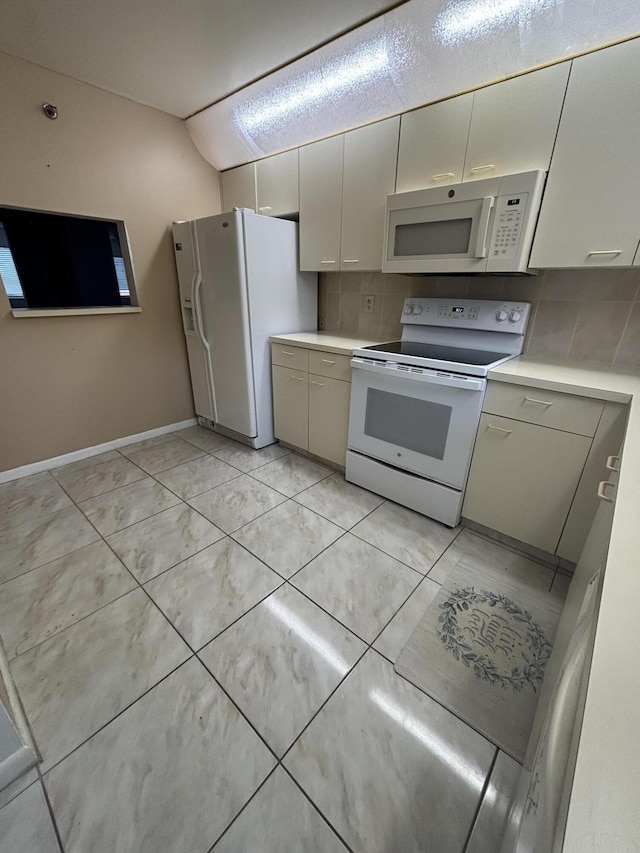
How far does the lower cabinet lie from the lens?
2279 millimetres

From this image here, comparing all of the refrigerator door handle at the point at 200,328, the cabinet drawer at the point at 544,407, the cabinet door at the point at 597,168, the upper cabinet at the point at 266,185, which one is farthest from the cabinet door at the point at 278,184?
the cabinet drawer at the point at 544,407

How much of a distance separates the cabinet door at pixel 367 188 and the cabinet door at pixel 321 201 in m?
0.06

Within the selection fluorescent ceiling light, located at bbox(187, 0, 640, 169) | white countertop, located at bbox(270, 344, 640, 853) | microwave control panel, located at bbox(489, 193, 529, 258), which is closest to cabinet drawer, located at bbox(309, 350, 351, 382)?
microwave control panel, located at bbox(489, 193, 529, 258)

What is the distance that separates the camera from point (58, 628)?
1.38 meters

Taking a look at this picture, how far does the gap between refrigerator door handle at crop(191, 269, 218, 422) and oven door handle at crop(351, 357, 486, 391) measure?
1363 mm

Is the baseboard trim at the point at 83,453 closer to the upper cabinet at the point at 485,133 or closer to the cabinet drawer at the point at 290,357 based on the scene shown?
the cabinet drawer at the point at 290,357

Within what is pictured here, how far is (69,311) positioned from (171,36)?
5.38 ft

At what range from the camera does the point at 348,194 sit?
2.16m

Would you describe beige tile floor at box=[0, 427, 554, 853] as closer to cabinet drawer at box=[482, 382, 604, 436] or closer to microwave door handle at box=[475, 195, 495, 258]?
cabinet drawer at box=[482, 382, 604, 436]

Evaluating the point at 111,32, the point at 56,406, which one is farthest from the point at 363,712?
the point at 111,32

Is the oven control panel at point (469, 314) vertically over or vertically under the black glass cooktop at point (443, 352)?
over

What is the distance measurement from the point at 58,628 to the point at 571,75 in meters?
3.00

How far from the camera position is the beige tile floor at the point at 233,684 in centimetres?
90

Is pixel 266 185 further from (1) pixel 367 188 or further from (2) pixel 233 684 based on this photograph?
(2) pixel 233 684
